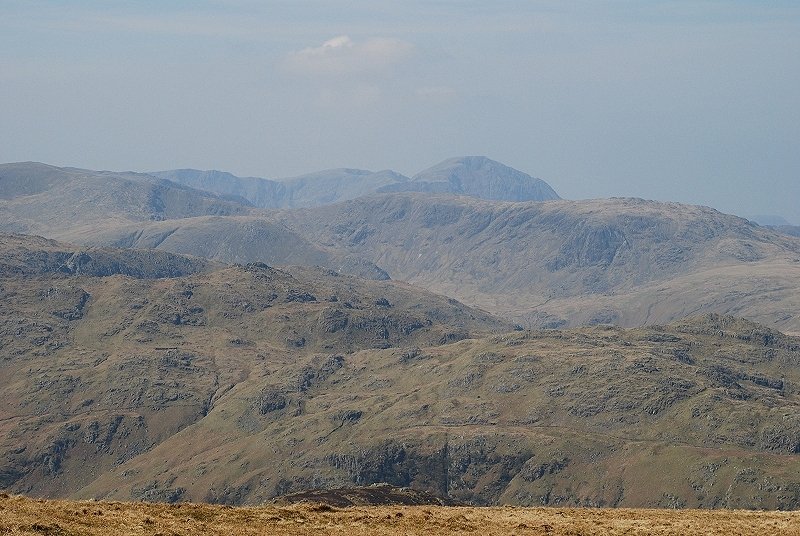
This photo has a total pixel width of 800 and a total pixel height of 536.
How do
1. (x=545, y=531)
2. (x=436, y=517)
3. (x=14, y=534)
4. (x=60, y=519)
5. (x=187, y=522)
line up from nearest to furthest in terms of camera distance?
1. (x=14, y=534)
2. (x=60, y=519)
3. (x=187, y=522)
4. (x=545, y=531)
5. (x=436, y=517)

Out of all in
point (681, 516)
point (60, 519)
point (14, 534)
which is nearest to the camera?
point (14, 534)

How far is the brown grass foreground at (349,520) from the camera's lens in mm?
54656

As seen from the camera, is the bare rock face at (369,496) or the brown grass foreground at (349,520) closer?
the brown grass foreground at (349,520)

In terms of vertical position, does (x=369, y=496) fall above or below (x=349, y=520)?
below

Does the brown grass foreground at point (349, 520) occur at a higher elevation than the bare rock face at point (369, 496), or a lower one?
higher

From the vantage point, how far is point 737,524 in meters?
68.9

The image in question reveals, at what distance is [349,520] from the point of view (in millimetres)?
64500

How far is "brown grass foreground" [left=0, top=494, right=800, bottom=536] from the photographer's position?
179 ft

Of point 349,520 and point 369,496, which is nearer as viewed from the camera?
point 349,520

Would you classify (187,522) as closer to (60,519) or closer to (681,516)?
(60,519)

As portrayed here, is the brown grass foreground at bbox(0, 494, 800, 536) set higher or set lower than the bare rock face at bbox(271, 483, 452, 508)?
higher

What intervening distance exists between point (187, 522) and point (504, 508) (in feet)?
96.3

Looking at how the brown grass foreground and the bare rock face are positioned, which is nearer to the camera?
the brown grass foreground

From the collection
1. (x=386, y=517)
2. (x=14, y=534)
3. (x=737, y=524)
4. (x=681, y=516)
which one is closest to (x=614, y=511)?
(x=681, y=516)
